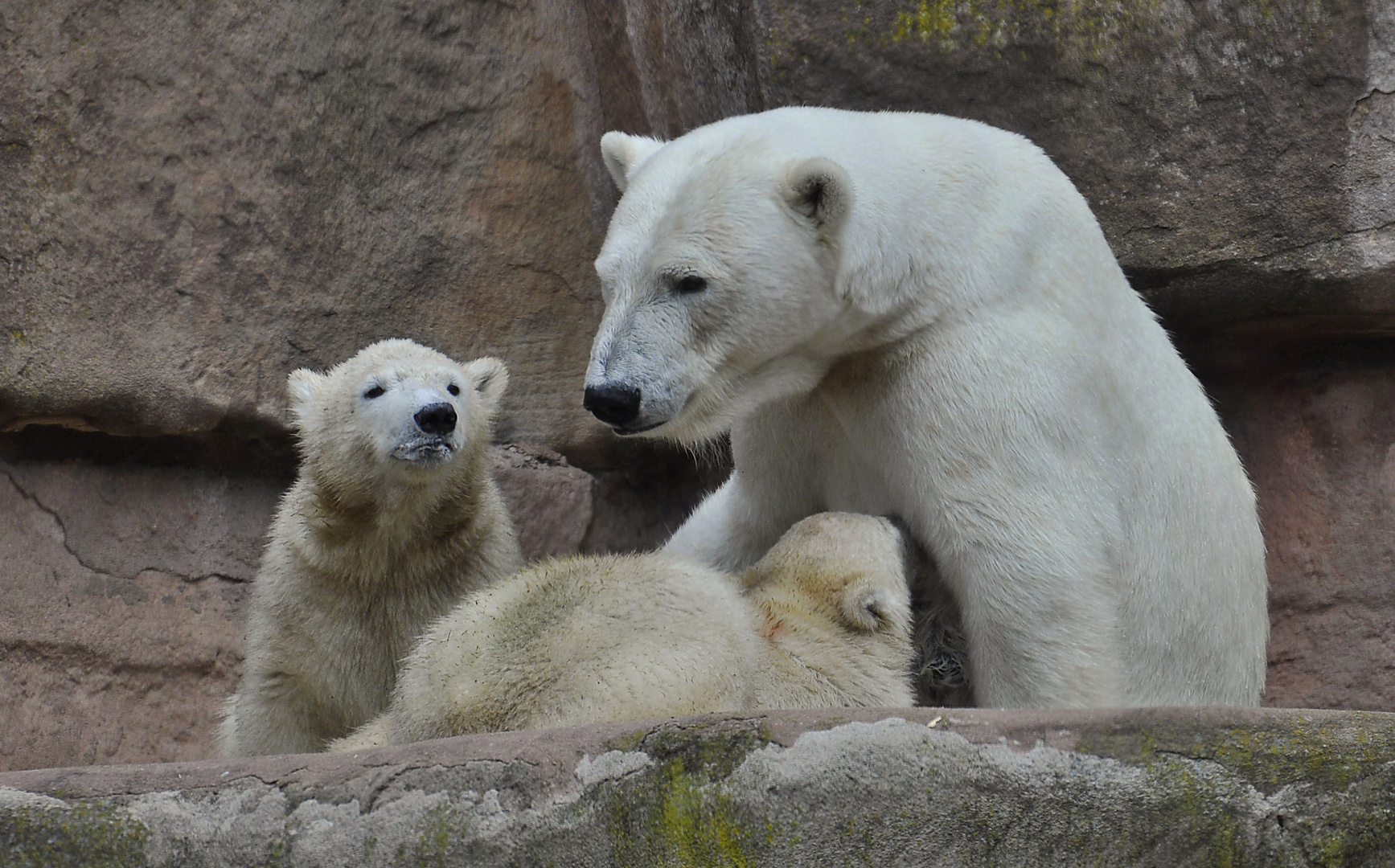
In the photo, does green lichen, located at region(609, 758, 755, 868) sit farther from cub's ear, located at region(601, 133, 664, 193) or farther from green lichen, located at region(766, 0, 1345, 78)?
green lichen, located at region(766, 0, 1345, 78)

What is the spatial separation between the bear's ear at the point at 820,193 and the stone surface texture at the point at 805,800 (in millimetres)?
1190

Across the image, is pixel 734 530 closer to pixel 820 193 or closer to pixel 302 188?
pixel 820 193

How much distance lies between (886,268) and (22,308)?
264cm

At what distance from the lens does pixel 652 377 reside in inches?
117

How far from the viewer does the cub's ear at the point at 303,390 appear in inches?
152

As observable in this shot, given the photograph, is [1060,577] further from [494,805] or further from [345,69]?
[345,69]

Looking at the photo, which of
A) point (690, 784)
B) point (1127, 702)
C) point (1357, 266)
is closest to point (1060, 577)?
point (1127, 702)

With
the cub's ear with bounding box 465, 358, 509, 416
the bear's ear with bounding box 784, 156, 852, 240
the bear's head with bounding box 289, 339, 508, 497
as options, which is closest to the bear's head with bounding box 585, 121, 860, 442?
the bear's ear with bounding box 784, 156, 852, 240

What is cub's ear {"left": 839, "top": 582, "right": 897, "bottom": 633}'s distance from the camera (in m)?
3.18

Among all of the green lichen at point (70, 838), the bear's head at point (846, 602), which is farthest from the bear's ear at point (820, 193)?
the green lichen at point (70, 838)

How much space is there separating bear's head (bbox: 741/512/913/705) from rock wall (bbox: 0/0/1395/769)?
A: 5.12 ft

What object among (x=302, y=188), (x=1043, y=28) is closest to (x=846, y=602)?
(x=1043, y=28)

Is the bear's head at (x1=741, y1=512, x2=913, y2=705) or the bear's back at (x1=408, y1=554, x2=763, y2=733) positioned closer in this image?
the bear's back at (x1=408, y1=554, x2=763, y2=733)

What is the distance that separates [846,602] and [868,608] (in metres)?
0.05
